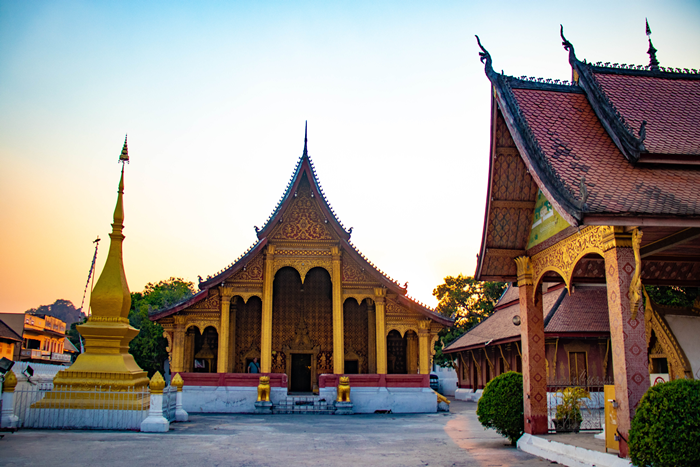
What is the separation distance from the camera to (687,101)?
376 inches

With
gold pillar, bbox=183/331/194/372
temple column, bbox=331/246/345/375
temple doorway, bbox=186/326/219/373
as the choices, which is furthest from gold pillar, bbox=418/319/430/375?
gold pillar, bbox=183/331/194/372

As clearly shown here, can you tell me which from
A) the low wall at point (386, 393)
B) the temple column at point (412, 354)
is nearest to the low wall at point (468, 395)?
the temple column at point (412, 354)

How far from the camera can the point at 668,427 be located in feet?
17.9

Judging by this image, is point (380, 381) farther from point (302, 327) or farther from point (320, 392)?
point (302, 327)

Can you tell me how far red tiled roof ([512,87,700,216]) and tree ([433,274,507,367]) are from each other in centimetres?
2679

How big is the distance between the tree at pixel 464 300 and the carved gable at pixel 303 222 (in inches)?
678

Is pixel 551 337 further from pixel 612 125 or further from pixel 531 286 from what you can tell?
pixel 612 125

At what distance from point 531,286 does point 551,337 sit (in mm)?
11420

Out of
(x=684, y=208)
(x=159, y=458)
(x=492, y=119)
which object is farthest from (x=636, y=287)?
(x=159, y=458)

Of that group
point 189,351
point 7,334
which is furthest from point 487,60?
point 7,334

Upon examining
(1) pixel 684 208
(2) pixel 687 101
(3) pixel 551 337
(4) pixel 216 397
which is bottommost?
(4) pixel 216 397

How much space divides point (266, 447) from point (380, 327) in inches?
424

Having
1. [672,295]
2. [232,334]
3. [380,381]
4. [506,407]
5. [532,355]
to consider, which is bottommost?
[380,381]

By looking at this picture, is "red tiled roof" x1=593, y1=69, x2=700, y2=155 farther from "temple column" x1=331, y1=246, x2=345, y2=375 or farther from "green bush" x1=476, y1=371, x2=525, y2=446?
"temple column" x1=331, y1=246, x2=345, y2=375
